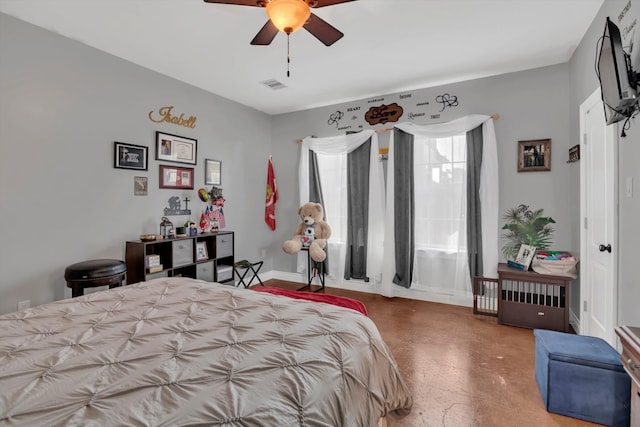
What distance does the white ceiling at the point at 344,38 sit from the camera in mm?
2311

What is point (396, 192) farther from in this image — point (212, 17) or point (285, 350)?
point (285, 350)

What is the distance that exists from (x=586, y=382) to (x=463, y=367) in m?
0.75

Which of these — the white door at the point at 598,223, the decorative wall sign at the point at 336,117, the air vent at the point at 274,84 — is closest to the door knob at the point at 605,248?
the white door at the point at 598,223

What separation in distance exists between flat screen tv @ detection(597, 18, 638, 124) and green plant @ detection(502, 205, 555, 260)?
1536mm

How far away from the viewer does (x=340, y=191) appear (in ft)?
14.7

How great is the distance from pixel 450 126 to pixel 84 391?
3.90 metres

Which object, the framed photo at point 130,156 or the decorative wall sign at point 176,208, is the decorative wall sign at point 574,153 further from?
the framed photo at point 130,156

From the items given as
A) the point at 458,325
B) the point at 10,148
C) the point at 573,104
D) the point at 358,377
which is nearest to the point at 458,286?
the point at 458,325

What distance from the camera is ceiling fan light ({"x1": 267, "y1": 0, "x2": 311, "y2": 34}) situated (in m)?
1.64

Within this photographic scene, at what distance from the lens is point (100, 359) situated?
1.09 metres

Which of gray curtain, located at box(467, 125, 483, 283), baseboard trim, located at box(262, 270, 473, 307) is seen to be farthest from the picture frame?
gray curtain, located at box(467, 125, 483, 283)

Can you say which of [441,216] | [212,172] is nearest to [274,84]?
[212,172]

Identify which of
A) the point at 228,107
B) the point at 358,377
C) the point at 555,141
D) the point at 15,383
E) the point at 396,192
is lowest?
the point at 358,377

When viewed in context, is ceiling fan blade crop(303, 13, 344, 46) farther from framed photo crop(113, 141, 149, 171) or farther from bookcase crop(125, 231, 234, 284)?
bookcase crop(125, 231, 234, 284)
